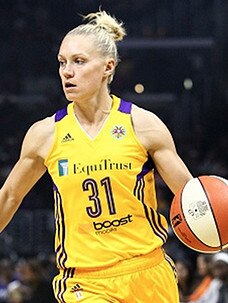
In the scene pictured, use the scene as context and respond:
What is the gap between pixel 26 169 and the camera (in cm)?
420

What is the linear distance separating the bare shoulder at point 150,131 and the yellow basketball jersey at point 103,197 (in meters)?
0.03

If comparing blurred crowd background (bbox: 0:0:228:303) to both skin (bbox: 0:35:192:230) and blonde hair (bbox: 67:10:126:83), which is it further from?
skin (bbox: 0:35:192:230)

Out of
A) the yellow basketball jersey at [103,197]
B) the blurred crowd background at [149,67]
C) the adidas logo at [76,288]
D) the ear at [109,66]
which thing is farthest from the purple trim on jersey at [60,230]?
the blurred crowd background at [149,67]

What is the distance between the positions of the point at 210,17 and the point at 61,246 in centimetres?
603

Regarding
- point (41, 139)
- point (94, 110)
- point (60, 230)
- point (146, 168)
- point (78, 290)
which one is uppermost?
point (94, 110)

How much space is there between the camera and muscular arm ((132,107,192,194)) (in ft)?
13.2

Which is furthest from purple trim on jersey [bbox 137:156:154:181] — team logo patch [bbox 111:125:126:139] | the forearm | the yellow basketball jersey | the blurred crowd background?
the blurred crowd background

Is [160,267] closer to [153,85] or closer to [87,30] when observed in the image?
[87,30]

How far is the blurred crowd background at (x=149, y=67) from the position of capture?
379 inches

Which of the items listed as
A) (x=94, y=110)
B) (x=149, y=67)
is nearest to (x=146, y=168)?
(x=94, y=110)

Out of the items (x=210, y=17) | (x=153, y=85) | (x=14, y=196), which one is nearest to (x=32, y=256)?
(x=153, y=85)

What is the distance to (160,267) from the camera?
13.3 ft

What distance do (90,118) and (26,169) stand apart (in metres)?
0.37

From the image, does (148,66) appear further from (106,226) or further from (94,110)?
(106,226)
